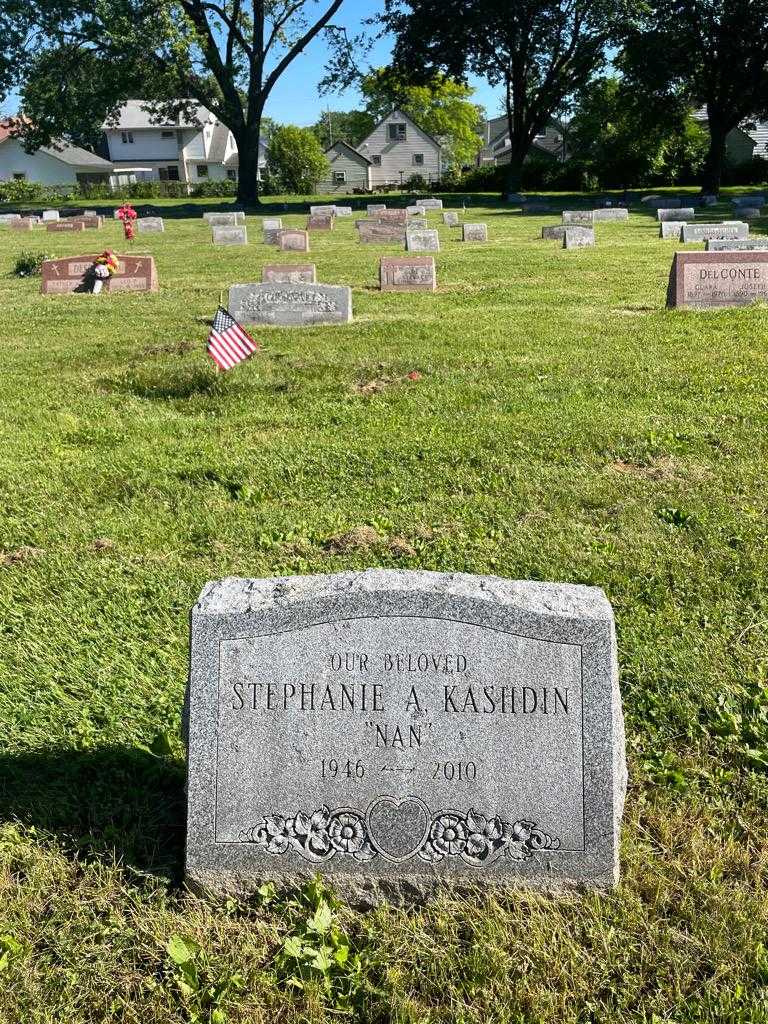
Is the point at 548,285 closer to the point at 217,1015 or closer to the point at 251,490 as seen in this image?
the point at 251,490

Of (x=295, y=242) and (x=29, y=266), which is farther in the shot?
(x=295, y=242)

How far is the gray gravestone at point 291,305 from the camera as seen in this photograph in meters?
11.9

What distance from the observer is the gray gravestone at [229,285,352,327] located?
11914mm

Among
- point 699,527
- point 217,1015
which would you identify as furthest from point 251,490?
point 217,1015

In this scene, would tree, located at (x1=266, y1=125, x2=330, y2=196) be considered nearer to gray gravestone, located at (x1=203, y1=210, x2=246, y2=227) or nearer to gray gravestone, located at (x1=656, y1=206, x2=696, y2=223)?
gray gravestone, located at (x1=203, y1=210, x2=246, y2=227)

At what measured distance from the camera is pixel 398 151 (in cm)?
7981

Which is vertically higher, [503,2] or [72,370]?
[503,2]

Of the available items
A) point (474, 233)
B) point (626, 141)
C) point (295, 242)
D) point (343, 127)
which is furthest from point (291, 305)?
point (343, 127)

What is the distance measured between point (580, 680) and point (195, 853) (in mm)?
1286

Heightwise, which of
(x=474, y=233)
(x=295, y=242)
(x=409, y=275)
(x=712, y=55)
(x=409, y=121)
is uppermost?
(x=409, y=121)

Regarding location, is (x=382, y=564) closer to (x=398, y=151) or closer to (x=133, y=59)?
(x=133, y=59)

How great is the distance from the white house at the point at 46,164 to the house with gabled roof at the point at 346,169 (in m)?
20.3

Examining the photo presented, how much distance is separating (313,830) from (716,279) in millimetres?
11526

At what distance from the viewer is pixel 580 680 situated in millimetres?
2539
